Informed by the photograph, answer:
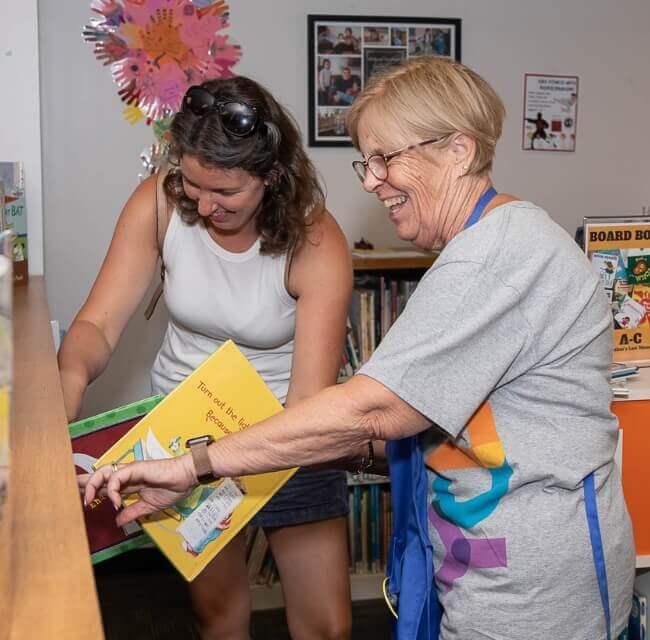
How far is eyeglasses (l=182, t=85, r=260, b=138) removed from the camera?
1.73 metres

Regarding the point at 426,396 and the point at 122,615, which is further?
the point at 122,615

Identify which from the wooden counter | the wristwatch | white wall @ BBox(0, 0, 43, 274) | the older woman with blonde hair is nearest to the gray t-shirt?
the older woman with blonde hair

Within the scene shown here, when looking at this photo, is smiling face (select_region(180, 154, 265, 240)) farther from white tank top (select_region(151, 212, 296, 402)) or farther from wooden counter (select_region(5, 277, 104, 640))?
wooden counter (select_region(5, 277, 104, 640))

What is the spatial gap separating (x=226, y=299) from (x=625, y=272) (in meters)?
0.99

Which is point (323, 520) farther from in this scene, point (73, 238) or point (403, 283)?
point (73, 238)

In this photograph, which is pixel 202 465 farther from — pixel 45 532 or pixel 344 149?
pixel 344 149

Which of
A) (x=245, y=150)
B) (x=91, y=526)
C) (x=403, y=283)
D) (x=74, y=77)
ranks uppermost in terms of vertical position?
(x=74, y=77)

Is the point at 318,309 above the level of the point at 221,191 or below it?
below

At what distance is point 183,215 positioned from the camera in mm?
1935

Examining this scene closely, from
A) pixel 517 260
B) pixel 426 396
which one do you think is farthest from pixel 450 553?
pixel 517 260

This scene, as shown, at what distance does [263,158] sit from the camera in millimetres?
1788

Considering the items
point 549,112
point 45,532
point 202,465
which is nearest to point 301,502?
point 202,465

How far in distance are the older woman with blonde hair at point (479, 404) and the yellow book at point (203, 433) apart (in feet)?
0.28

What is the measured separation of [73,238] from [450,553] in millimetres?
2192
